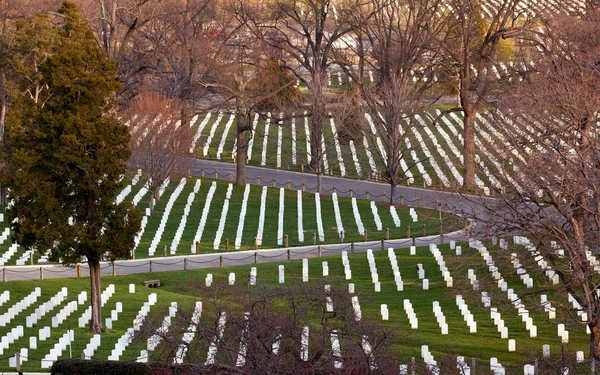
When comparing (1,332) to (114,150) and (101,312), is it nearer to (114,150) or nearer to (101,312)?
(101,312)

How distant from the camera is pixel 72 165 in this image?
1057 inches

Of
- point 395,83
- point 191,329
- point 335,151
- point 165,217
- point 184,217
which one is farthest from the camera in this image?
point 335,151

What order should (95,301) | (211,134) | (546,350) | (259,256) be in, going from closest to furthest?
1. (546,350)
2. (95,301)
3. (259,256)
4. (211,134)

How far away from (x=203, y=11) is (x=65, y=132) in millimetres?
33593

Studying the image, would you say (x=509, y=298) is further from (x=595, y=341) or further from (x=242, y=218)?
(x=242, y=218)

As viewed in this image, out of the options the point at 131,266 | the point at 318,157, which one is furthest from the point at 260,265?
the point at 318,157

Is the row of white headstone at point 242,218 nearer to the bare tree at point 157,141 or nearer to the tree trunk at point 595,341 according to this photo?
the bare tree at point 157,141

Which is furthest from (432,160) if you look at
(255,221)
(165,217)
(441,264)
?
(441,264)

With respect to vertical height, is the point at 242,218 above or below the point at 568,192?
above

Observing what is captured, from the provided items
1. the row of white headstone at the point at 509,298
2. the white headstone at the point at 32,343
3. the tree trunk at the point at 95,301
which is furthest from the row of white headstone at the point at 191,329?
the row of white headstone at the point at 509,298

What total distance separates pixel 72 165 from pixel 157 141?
17.7 m

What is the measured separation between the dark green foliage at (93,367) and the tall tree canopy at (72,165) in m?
5.25

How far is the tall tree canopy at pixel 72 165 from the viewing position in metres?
26.5

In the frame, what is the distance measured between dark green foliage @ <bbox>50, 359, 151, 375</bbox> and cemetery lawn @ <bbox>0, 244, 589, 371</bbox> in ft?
6.29
